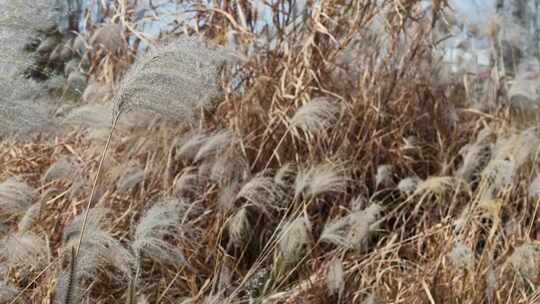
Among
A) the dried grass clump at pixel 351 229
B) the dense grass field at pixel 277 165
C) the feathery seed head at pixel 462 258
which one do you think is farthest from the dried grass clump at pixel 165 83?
the feathery seed head at pixel 462 258

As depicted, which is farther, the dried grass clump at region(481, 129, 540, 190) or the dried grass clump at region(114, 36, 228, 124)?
the dried grass clump at region(481, 129, 540, 190)

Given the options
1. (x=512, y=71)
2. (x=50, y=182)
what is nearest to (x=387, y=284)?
→ (x=50, y=182)

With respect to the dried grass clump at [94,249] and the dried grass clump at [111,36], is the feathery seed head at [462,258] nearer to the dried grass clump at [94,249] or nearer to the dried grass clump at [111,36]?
the dried grass clump at [94,249]

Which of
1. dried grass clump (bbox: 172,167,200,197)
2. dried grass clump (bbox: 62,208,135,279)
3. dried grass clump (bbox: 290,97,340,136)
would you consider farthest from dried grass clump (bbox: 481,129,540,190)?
dried grass clump (bbox: 62,208,135,279)

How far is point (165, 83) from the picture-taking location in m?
1.67

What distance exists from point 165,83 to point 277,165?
153 cm

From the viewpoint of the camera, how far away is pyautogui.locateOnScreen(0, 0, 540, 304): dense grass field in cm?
213

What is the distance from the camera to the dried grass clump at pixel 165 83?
1.65 metres

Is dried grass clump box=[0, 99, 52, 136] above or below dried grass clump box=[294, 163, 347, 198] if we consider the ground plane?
above

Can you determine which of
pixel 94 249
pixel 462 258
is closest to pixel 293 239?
pixel 462 258

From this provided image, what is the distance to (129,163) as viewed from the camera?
9.64 feet

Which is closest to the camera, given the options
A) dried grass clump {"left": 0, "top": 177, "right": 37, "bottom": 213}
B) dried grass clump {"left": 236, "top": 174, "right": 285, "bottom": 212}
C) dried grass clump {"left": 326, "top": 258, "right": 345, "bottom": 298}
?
dried grass clump {"left": 0, "top": 177, "right": 37, "bottom": 213}

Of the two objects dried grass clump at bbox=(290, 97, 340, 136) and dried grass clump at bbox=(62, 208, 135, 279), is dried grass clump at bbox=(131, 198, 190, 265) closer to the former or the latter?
dried grass clump at bbox=(62, 208, 135, 279)

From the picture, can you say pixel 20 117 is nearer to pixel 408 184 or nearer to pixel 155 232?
pixel 155 232
